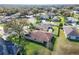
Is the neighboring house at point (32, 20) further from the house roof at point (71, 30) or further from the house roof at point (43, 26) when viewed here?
the house roof at point (71, 30)

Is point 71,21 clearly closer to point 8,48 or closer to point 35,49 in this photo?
point 35,49

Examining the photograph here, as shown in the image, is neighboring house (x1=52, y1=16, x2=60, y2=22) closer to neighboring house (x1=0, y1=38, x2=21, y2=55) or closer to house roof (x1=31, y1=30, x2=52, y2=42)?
house roof (x1=31, y1=30, x2=52, y2=42)

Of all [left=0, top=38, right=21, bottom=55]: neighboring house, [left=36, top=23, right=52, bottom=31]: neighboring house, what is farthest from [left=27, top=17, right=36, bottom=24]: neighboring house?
[left=0, top=38, right=21, bottom=55]: neighboring house

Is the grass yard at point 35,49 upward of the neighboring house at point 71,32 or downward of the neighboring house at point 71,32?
downward

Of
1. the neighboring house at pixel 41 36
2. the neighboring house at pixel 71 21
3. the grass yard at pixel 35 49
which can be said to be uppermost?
the neighboring house at pixel 71 21

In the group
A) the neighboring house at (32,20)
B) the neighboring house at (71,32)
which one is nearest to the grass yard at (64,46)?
the neighboring house at (71,32)

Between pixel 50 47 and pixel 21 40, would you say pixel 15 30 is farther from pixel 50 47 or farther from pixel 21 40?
pixel 50 47
